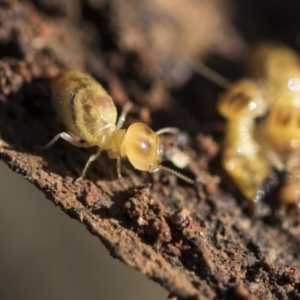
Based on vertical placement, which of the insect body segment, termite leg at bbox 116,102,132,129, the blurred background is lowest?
the blurred background

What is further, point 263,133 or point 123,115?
point 263,133

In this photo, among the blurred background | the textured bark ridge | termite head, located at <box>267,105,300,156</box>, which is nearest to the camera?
the textured bark ridge

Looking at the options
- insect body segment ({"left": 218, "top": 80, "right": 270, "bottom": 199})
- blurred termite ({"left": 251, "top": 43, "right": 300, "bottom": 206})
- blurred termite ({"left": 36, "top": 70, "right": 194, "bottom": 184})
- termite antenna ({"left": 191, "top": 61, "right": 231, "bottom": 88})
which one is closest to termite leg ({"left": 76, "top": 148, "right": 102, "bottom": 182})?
blurred termite ({"left": 36, "top": 70, "right": 194, "bottom": 184})

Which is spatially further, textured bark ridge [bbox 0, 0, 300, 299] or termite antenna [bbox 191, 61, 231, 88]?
termite antenna [bbox 191, 61, 231, 88]

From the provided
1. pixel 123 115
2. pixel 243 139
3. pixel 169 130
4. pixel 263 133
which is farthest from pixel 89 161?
pixel 263 133

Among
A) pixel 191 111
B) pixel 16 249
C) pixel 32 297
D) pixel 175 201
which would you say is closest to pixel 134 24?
pixel 191 111

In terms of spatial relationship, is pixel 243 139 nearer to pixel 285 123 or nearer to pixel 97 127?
pixel 285 123

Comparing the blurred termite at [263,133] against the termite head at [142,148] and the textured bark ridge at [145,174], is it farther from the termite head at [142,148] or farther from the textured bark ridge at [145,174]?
the termite head at [142,148]

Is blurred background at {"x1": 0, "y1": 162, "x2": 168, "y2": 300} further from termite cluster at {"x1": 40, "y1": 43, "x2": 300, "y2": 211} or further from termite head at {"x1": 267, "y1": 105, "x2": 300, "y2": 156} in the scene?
termite head at {"x1": 267, "y1": 105, "x2": 300, "y2": 156}
